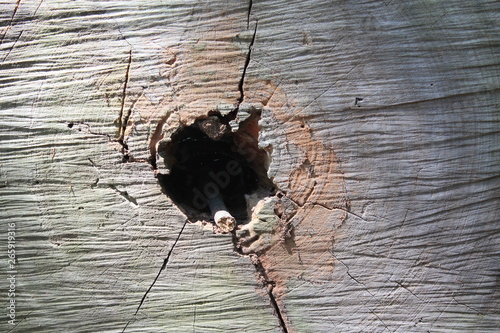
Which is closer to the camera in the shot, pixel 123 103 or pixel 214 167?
pixel 123 103

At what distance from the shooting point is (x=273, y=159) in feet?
2.98

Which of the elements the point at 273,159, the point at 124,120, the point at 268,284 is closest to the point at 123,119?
the point at 124,120

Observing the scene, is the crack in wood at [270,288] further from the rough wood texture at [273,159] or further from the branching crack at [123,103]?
the branching crack at [123,103]

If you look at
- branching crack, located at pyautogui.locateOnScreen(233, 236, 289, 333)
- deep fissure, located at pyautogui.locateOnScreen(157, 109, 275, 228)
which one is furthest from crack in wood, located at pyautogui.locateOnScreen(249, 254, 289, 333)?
deep fissure, located at pyautogui.locateOnScreen(157, 109, 275, 228)

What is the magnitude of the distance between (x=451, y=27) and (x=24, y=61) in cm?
92

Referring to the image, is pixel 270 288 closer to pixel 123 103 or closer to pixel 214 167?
pixel 214 167

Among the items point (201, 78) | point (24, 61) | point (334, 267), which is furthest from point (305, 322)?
point (24, 61)

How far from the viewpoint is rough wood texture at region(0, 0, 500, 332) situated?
900 mm

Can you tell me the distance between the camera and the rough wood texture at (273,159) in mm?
900

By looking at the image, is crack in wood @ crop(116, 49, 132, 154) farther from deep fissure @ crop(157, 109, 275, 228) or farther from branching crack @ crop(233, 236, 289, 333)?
branching crack @ crop(233, 236, 289, 333)

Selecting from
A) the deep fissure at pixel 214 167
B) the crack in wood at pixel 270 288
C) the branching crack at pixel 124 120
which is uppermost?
the branching crack at pixel 124 120

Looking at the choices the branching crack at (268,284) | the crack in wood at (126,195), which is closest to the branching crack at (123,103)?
the crack in wood at (126,195)

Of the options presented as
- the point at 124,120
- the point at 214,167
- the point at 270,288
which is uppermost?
the point at 124,120

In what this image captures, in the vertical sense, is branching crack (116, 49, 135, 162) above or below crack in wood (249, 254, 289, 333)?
above
